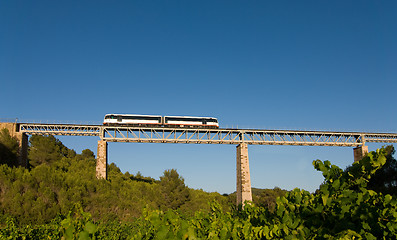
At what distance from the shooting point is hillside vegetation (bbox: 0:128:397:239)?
141 inches

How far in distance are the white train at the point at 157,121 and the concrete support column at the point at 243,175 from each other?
4.91 m

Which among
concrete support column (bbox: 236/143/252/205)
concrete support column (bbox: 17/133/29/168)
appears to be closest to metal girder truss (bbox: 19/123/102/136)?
concrete support column (bbox: 17/133/29/168)

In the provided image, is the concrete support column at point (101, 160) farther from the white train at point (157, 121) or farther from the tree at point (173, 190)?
the tree at point (173, 190)

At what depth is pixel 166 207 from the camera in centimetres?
4462

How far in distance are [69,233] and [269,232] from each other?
235 centimetres

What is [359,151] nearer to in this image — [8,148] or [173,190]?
[173,190]

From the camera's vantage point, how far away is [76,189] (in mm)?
35094

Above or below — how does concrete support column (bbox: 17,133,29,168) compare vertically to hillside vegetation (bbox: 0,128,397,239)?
above

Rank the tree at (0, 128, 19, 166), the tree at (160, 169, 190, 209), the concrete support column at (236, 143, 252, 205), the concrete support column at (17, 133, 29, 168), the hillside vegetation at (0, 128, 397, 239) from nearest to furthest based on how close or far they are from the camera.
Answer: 1. the hillside vegetation at (0, 128, 397, 239)
2. the tree at (0, 128, 19, 166)
3. the concrete support column at (17, 133, 29, 168)
4. the concrete support column at (236, 143, 252, 205)
5. the tree at (160, 169, 190, 209)

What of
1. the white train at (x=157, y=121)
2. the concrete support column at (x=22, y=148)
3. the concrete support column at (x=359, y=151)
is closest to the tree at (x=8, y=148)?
the concrete support column at (x=22, y=148)

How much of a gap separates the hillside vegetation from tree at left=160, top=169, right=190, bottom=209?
0.48 feet

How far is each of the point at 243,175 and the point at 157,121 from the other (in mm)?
13083


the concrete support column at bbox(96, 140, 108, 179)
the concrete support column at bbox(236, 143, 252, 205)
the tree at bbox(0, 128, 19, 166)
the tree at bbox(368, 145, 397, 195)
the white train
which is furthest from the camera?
the white train

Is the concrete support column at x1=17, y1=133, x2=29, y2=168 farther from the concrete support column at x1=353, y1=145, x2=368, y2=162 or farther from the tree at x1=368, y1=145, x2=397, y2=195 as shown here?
the concrete support column at x1=353, y1=145, x2=368, y2=162
